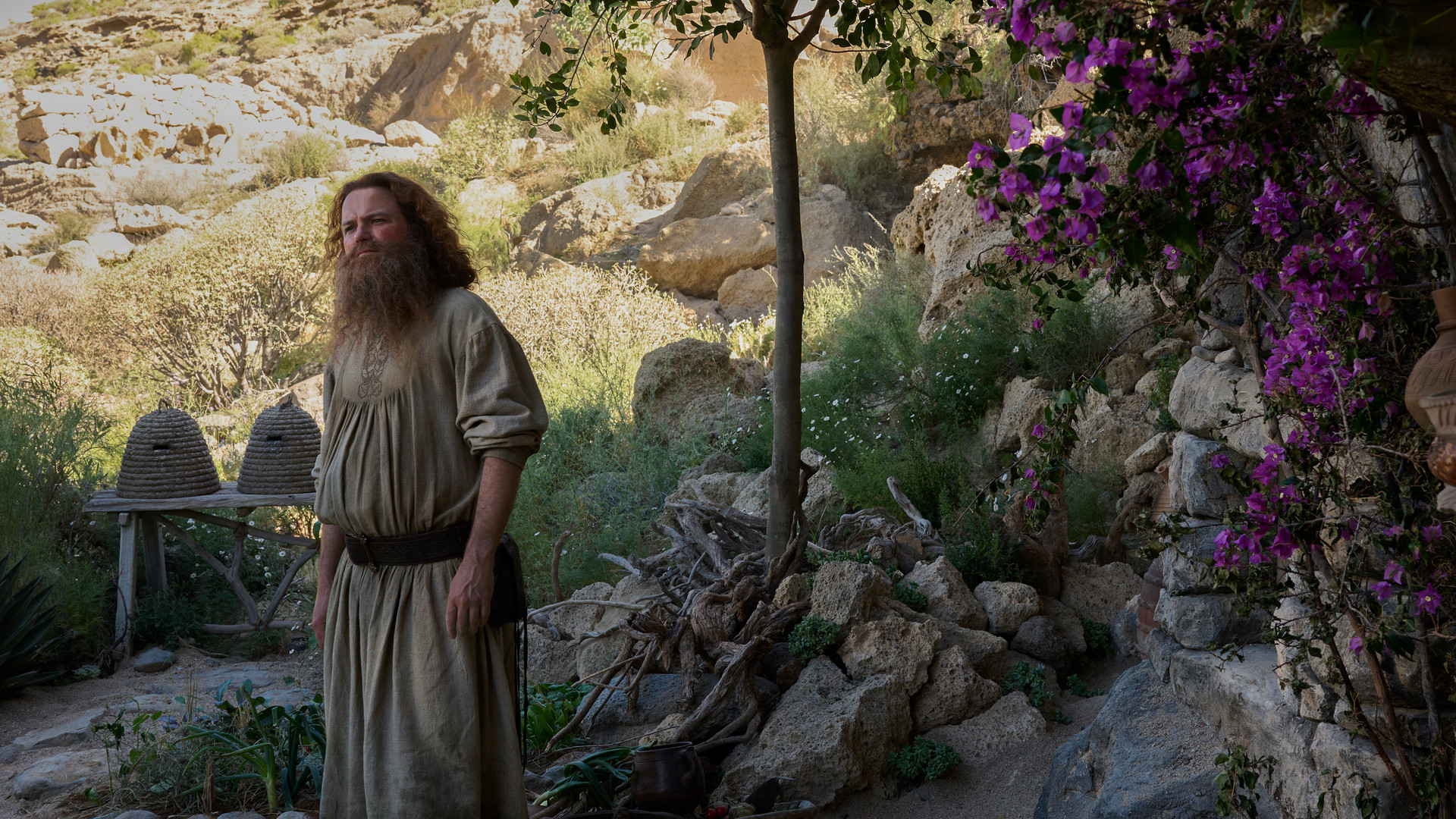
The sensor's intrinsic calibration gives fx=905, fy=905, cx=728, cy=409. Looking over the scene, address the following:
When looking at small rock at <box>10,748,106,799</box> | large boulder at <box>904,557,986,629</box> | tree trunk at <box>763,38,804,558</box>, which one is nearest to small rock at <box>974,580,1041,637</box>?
large boulder at <box>904,557,986,629</box>

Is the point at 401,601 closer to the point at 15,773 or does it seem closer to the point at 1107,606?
the point at 15,773

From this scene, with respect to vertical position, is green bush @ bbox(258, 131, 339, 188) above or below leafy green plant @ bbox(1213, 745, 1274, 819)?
above

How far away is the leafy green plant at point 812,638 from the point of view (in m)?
3.45

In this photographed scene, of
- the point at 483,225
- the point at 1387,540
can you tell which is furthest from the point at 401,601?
the point at 483,225

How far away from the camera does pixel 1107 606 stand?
430cm

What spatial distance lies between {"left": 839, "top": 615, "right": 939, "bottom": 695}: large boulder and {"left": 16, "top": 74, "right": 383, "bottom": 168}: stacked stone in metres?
22.4

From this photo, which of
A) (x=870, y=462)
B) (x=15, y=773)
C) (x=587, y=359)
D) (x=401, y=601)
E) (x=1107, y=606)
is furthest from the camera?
(x=587, y=359)

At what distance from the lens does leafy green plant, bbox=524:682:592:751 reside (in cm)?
352

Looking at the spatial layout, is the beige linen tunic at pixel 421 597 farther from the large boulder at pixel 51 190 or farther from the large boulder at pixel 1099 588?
the large boulder at pixel 51 190

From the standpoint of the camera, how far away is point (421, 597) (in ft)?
7.38

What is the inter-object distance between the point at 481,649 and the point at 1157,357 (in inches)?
175

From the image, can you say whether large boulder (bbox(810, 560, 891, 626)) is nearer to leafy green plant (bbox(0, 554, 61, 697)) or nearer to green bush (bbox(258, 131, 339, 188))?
leafy green plant (bbox(0, 554, 61, 697))

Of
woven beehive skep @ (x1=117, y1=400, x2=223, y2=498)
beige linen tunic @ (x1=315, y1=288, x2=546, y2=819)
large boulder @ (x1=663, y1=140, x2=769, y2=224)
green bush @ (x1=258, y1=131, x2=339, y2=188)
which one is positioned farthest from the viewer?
green bush @ (x1=258, y1=131, x2=339, y2=188)

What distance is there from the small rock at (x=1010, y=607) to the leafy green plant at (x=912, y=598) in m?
0.34
